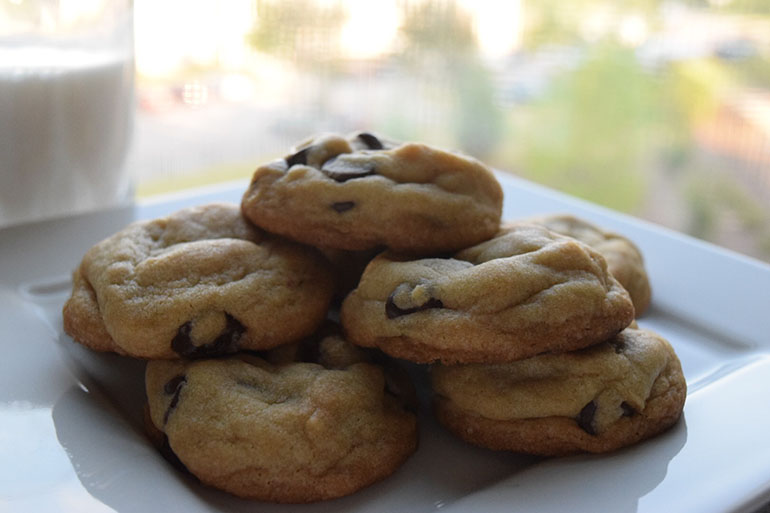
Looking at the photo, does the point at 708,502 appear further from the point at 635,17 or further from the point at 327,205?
the point at 635,17

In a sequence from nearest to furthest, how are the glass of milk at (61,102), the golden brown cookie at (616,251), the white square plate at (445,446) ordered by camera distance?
the white square plate at (445,446) < the golden brown cookie at (616,251) < the glass of milk at (61,102)

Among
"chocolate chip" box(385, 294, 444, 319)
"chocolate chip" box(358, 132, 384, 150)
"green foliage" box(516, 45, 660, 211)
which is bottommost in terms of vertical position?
"green foliage" box(516, 45, 660, 211)

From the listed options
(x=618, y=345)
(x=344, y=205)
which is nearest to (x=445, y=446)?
(x=618, y=345)

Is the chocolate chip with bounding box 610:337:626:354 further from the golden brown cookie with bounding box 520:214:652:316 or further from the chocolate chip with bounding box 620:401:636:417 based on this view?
the golden brown cookie with bounding box 520:214:652:316

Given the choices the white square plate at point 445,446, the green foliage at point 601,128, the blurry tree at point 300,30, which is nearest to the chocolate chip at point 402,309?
the white square plate at point 445,446

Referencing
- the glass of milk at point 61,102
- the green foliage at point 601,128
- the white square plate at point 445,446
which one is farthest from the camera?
the green foliage at point 601,128

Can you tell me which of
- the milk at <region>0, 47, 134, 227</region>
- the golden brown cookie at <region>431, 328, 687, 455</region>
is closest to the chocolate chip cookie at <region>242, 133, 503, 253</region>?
the golden brown cookie at <region>431, 328, 687, 455</region>

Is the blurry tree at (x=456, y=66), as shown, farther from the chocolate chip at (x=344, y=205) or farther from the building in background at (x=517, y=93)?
the chocolate chip at (x=344, y=205)
